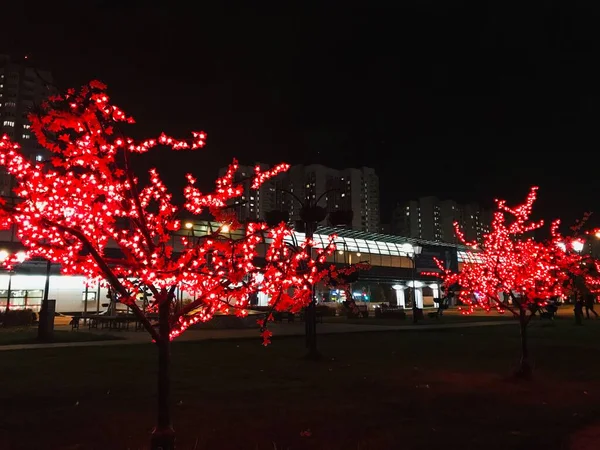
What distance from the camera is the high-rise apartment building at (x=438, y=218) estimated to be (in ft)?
582

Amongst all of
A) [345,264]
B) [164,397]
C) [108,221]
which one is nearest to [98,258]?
[108,221]

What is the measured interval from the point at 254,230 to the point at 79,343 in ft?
48.0

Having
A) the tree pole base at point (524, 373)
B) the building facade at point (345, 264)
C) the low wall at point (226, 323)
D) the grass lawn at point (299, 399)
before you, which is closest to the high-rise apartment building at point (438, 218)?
the building facade at point (345, 264)

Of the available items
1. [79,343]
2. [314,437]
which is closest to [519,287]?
[314,437]

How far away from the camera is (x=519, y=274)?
41.6 feet

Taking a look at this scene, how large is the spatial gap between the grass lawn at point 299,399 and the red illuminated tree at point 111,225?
5.45 feet

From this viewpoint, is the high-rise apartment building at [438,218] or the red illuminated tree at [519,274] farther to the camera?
the high-rise apartment building at [438,218]

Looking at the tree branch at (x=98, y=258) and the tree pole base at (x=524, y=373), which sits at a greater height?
the tree branch at (x=98, y=258)

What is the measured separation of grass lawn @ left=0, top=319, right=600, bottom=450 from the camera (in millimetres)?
6848

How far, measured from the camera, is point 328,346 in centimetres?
1892

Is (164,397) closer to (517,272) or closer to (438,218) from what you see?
(517,272)

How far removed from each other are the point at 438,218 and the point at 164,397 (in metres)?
182

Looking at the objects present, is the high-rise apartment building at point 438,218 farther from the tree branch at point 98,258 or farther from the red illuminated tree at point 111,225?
the tree branch at point 98,258

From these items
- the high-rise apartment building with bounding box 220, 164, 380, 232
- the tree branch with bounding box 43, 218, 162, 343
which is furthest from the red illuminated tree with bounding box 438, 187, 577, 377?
the high-rise apartment building with bounding box 220, 164, 380, 232
